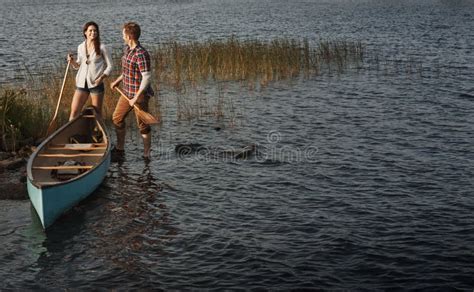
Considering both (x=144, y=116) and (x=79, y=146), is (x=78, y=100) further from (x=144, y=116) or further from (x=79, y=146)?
(x=144, y=116)

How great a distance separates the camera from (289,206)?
11727mm

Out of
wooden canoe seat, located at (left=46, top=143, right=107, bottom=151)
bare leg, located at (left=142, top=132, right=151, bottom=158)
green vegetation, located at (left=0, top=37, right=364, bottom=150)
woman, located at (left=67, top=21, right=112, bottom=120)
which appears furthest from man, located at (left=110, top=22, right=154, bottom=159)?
green vegetation, located at (left=0, top=37, right=364, bottom=150)

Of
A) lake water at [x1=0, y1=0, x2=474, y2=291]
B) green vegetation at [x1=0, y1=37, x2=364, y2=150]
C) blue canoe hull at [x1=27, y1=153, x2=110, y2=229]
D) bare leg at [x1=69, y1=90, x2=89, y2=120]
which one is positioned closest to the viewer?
lake water at [x1=0, y1=0, x2=474, y2=291]

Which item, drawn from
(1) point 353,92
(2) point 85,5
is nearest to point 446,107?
(1) point 353,92

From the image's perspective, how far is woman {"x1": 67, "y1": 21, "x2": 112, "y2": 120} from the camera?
12877 millimetres

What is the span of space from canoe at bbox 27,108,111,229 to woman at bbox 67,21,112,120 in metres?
0.71

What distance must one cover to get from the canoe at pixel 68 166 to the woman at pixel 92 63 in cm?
71

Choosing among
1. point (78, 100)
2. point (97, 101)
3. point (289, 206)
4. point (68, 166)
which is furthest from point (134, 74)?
point (289, 206)

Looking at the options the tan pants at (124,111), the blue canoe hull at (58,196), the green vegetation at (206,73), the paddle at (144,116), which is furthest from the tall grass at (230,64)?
the blue canoe hull at (58,196)

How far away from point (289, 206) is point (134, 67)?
4131 mm

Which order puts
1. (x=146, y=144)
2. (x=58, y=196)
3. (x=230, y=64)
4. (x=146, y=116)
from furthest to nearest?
(x=230, y=64) → (x=146, y=144) → (x=146, y=116) → (x=58, y=196)

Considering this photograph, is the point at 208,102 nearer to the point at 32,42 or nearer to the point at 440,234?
the point at 440,234

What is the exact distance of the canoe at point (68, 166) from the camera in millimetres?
10141

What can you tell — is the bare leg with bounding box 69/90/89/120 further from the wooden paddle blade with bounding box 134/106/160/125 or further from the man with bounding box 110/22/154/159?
the wooden paddle blade with bounding box 134/106/160/125
